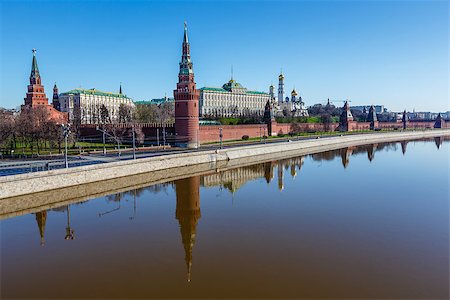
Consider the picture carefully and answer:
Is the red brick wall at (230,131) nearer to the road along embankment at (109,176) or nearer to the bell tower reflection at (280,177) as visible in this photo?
the road along embankment at (109,176)

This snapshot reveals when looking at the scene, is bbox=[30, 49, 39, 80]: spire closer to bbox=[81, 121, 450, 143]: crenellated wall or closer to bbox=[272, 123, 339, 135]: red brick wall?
bbox=[81, 121, 450, 143]: crenellated wall

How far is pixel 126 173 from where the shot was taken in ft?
87.7

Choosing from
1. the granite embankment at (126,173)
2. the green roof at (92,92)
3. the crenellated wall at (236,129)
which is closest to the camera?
the granite embankment at (126,173)

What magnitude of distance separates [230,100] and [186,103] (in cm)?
7282

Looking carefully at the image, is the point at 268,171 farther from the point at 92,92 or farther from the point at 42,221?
the point at 92,92

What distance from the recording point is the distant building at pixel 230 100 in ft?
344

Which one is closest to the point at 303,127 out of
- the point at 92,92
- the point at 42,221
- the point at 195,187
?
Answer: the point at 92,92

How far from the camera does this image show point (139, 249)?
13508 millimetres

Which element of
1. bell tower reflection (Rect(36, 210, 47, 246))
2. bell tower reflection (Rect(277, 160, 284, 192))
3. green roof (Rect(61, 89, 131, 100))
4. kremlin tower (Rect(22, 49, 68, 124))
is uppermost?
green roof (Rect(61, 89, 131, 100))

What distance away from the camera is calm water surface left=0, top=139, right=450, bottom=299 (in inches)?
416

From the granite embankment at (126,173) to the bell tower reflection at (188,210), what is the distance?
7.85 feet

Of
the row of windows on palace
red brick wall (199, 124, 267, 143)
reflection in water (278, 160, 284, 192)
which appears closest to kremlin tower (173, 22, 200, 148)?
red brick wall (199, 124, 267, 143)

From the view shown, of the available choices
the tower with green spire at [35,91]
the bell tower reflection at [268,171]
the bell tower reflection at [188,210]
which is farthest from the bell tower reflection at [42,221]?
the tower with green spire at [35,91]

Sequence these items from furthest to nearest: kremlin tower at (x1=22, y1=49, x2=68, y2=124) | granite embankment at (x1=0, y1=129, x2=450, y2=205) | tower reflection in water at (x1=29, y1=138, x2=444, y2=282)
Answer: kremlin tower at (x1=22, y1=49, x2=68, y2=124) < granite embankment at (x1=0, y1=129, x2=450, y2=205) < tower reflection in water at (x1=29, y1=138, x2=444, y2=282)
